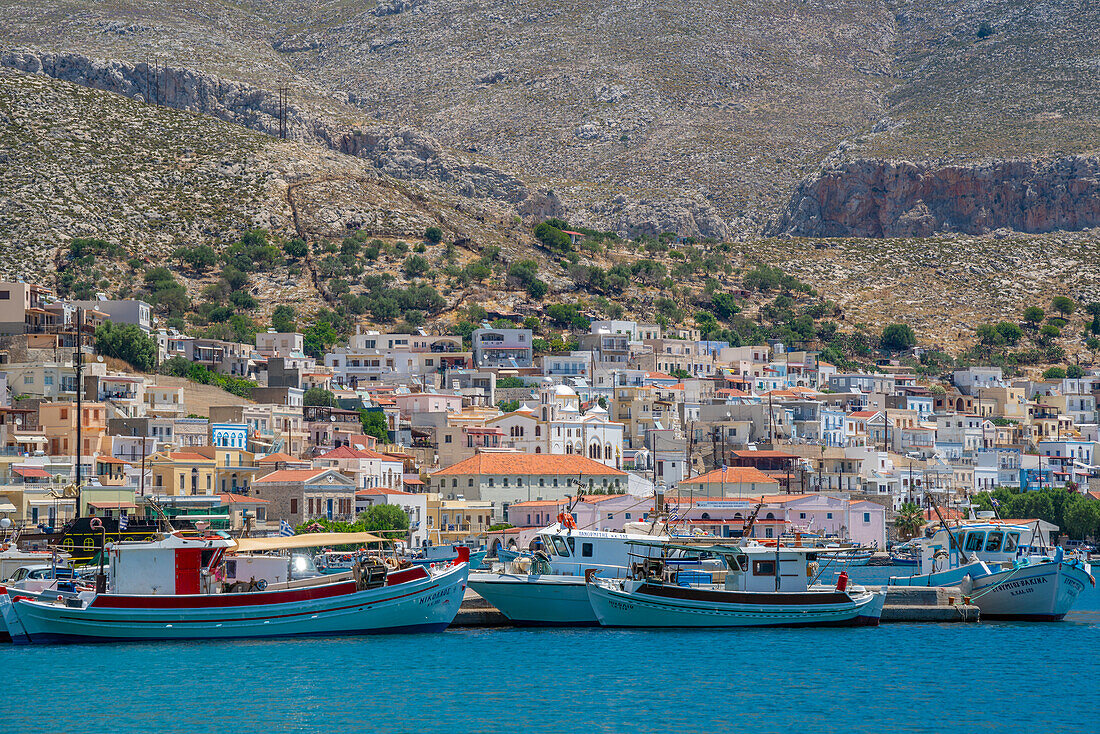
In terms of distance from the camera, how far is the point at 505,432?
123125mm

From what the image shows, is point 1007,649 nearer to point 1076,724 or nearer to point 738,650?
point 738,650

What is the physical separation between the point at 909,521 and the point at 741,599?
58.5 metres

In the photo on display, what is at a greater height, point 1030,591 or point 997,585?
point 997,585

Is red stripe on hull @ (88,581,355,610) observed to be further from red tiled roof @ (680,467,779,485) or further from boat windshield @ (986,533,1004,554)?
red tiled roof @ (680,467,779,485)

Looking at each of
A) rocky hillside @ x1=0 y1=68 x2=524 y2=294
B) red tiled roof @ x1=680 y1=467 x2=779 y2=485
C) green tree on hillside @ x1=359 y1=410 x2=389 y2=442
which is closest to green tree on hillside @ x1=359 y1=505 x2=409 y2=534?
green tree on hillside @ x1=359 y1=410 x2=389 y2=442

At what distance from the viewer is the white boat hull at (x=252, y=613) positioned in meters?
54.6

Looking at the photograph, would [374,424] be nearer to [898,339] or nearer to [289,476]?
[289,476]

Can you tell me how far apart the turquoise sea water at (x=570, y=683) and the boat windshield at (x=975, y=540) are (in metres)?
10.7

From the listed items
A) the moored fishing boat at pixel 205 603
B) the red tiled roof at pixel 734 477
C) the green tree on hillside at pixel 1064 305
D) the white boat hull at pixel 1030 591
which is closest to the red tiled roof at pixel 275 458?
the red tiled roof at pixel 734 477

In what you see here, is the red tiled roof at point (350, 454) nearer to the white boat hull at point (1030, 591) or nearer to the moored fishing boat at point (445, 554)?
the moored fishing boat at point (445, 554)

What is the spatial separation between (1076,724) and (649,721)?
36.4 feet

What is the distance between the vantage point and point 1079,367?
175 metres

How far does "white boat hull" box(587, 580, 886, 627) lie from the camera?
60156mm

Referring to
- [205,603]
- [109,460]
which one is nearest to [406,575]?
[205,603]
